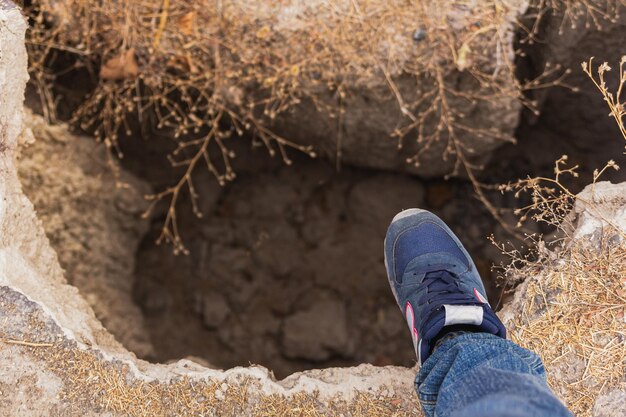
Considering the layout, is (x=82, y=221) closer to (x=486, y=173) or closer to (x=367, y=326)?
(x=367, y=326)

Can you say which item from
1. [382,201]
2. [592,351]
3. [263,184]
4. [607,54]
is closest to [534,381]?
[592,351]

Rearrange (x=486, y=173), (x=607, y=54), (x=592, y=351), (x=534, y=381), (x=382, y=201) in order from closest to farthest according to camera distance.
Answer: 1. (x=534, y=381)
2. (x=592, y=351)
3. (x=607, y=54)
4. (x=486, y=173)
5. (x=382, y=201)

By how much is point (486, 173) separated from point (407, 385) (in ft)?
4.29

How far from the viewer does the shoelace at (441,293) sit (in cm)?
188

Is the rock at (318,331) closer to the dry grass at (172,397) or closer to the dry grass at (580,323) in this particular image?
the dry grass at (172,397)

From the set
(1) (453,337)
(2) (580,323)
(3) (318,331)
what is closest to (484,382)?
(1) (453,337)

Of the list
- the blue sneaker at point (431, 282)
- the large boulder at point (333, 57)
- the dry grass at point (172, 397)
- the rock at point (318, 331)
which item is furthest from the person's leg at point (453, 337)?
the rock at point (318, 331)

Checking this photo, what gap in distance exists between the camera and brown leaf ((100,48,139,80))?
231 centimetres

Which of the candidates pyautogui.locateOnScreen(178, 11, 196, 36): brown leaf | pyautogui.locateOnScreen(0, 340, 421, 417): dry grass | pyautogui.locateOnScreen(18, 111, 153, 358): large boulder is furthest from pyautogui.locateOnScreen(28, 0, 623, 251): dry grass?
pyautogui.locateOnScreen(0, 340, 421, 417): dry grass

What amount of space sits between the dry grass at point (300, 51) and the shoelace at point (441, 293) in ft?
1.95

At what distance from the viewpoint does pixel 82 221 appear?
266 centimetres

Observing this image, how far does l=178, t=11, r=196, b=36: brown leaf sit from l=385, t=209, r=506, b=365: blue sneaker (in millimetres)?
1034

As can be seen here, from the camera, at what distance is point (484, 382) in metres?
1.39

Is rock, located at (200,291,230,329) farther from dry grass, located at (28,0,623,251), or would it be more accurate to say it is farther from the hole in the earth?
dry grass, located at (28,0,623,251)
